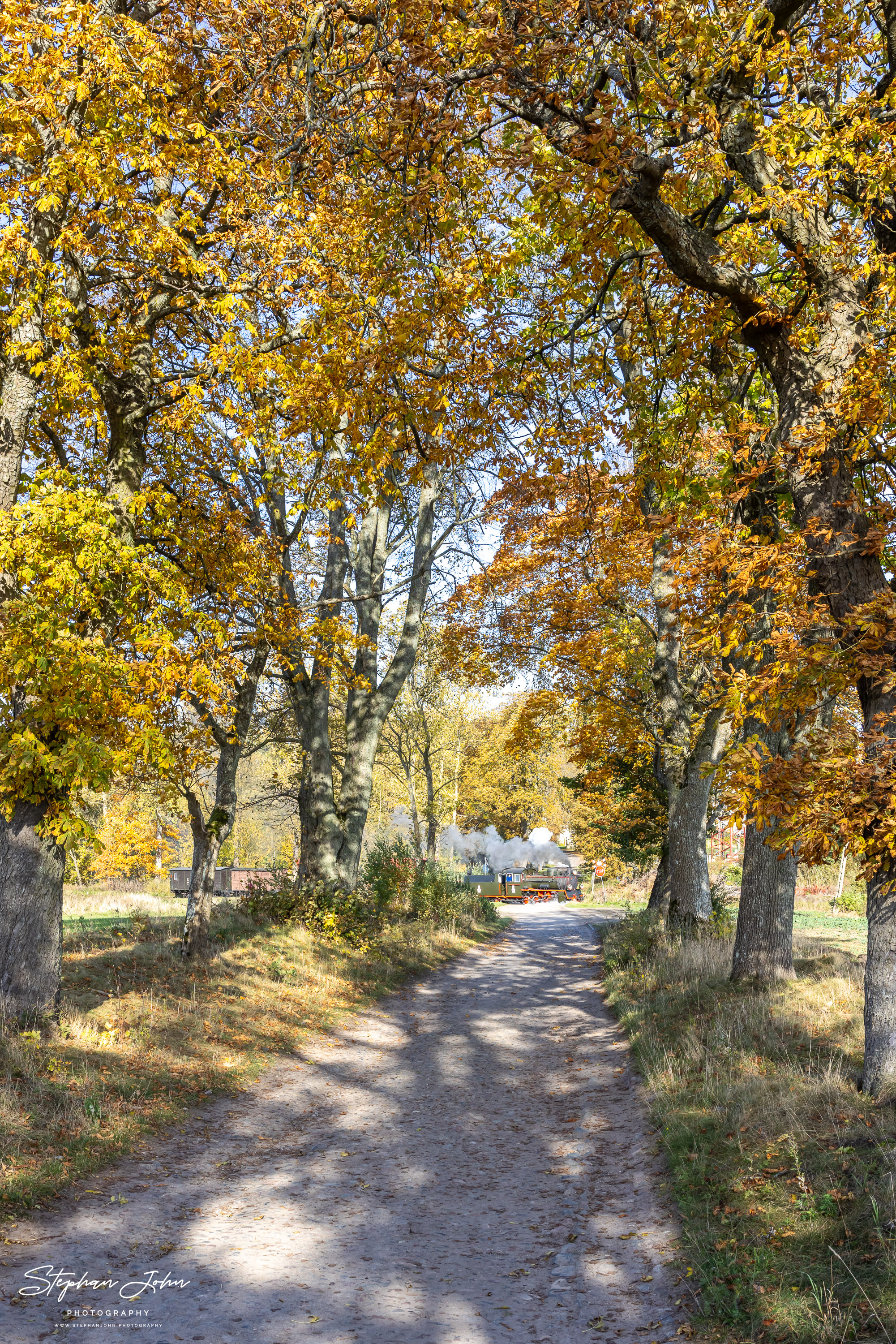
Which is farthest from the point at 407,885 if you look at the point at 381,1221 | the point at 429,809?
the point at 381,1221

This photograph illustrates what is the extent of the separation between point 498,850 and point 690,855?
3408cm

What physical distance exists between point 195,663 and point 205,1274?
4972 millimetres

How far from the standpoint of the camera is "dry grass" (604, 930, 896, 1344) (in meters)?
3.86

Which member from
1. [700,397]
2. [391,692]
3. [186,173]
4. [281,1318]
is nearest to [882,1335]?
[281,1318]

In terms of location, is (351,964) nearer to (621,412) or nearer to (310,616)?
(310,616)

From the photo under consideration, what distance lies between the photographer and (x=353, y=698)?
1669 cm

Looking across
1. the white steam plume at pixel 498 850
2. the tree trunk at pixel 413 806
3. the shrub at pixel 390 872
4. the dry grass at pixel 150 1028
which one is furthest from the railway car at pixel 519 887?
the dry grass at pixel 150 1028

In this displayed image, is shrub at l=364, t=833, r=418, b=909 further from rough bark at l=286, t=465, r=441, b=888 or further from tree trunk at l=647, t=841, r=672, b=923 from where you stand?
tree trunk at l=647, t=841, r=672, b=923

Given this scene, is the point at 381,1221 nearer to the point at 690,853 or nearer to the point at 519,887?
the point at 690,853

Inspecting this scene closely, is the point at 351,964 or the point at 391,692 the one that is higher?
the point at 391,692

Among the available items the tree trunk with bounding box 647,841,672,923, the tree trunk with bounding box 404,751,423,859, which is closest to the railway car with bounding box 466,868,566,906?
the tree trunk with bounding box 404,751,423,859

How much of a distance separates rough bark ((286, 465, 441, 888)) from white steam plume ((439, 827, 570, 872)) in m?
26.4

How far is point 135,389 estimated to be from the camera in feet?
31.3

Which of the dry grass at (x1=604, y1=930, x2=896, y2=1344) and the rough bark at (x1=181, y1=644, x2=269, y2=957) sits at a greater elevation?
the rough bark at (x1=181, y1=644, x2=269, y2=957)
